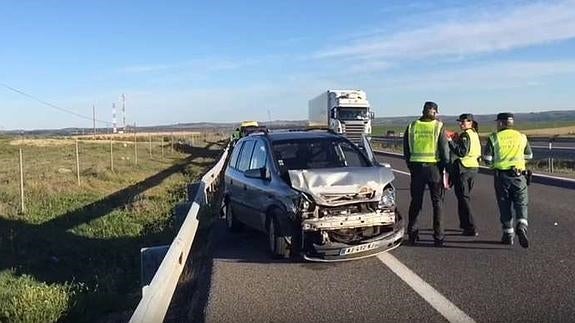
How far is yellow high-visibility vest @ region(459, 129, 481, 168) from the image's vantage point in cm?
1074

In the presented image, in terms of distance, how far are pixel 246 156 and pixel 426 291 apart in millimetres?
4624

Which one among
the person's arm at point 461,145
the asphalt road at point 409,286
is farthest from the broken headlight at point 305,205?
the person's arm at point 461,145

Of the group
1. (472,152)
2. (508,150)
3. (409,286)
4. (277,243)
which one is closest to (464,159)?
(472,152)

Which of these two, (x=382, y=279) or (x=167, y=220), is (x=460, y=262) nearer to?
(x=382, y=279)

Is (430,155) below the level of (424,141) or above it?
below

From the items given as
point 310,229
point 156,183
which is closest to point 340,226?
point 310,229

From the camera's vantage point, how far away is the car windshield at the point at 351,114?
42.6m

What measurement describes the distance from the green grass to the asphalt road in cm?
163

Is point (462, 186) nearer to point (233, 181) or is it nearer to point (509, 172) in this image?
point (509, 172)

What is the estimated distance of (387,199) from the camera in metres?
8.52

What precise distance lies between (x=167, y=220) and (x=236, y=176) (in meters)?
4.78

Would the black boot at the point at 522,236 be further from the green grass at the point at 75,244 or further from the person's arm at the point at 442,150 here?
the green grass at the point at 75,244

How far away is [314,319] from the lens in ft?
19.8

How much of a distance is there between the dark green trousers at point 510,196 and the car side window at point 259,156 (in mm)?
3152
